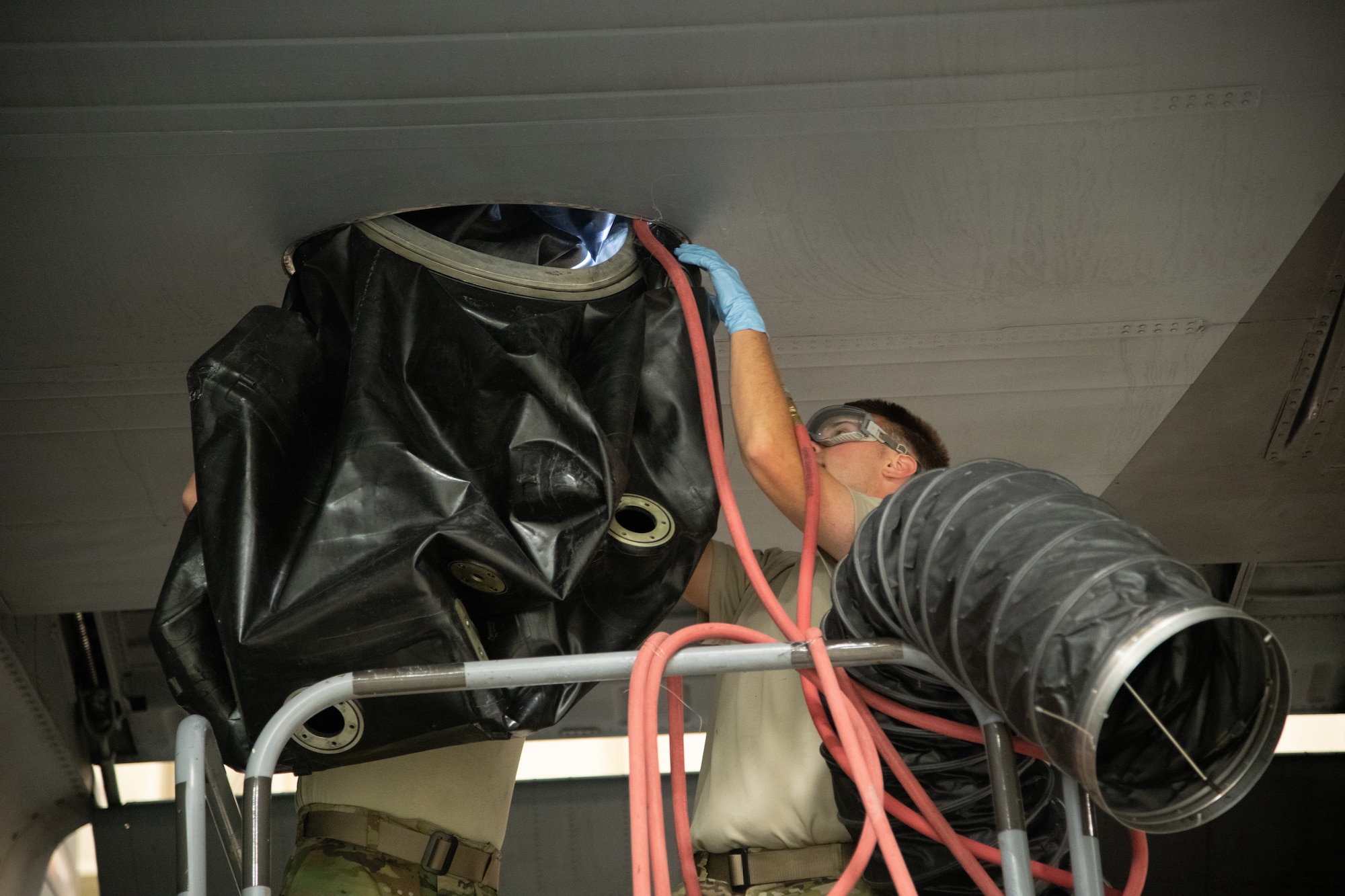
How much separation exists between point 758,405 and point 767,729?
582 millimetres

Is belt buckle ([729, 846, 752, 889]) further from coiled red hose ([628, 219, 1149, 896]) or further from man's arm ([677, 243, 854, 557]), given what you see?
man's arm ([677, 243, 854, 557])

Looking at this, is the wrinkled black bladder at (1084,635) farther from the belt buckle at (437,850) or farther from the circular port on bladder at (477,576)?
the belt buckle at (437,850)

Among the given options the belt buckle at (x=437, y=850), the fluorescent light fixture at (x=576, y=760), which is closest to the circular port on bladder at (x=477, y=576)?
the belt buckle at (x=437, y=850)

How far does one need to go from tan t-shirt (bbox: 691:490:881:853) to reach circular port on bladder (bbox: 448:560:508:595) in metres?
0.61

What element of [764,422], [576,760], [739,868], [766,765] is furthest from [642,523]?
[576,760]

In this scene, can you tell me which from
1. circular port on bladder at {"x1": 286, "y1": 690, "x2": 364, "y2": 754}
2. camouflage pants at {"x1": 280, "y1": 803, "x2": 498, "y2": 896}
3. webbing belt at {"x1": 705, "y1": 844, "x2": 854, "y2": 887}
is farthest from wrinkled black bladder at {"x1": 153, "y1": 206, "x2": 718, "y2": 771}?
webbing belt at {"x1": 705, "y1": 844, "x2": 854, "y2": 887}

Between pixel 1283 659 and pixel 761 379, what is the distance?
3.01 ft

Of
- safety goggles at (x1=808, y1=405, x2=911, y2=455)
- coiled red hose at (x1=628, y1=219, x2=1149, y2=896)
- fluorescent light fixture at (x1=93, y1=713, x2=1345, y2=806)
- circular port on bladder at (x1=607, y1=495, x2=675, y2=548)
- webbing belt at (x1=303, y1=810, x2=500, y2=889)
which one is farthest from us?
fluorescent light fixture at (x1=93, y1=713, x2=1345, y2=806)

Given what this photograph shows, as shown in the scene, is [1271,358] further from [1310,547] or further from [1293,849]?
[1293,849]

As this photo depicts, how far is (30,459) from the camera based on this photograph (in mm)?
2391

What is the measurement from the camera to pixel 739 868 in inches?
76.2

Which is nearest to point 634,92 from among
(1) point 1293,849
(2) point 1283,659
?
(2) point 1283,659

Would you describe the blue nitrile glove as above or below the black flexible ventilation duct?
above

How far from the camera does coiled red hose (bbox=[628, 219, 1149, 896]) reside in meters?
1.22
